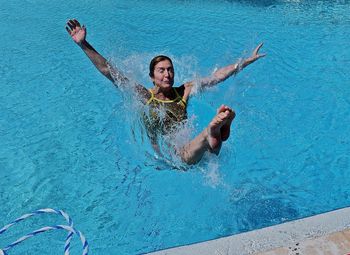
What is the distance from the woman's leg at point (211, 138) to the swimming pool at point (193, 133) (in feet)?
1.23

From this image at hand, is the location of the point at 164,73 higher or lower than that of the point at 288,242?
higher

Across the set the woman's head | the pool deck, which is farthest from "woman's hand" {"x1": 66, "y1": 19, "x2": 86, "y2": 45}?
the pool deck

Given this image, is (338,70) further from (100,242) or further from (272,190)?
(100,242)

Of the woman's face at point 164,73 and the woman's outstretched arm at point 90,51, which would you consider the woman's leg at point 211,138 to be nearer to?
the woman's face at point 164,73

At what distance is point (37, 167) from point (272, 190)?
2.46m

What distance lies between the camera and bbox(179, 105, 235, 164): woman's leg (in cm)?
335

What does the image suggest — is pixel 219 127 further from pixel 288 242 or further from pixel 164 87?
pixel 164 87

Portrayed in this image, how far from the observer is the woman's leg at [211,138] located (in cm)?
335

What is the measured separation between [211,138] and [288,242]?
0.93 metres

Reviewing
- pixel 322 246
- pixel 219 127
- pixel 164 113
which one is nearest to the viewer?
pixel 322 246

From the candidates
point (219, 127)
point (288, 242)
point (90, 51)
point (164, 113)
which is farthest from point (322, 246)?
point (90, 51)

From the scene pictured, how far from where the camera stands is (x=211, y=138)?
144 inches

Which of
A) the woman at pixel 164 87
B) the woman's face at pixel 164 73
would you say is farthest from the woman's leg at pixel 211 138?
the woman's face at pixel 164 73

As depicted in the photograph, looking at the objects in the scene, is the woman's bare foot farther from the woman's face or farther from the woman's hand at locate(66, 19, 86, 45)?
the woman's hand at locate(66, 19, 86, 45)
